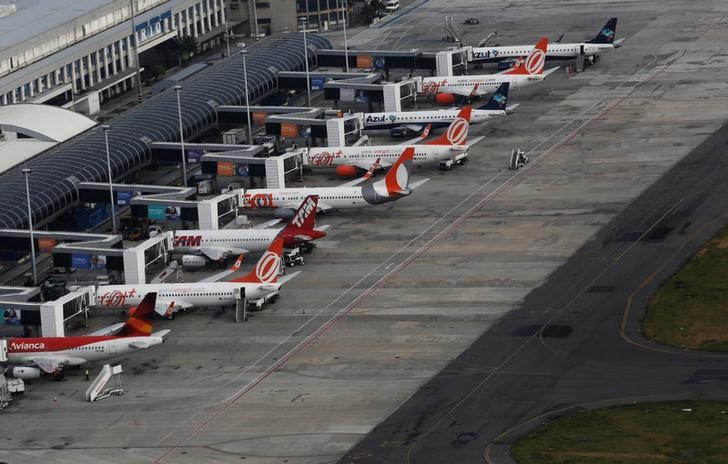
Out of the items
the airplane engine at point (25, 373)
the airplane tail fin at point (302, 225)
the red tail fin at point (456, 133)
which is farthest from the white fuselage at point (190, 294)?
the red tail fin at point (456, 133)

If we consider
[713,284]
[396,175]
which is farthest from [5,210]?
[713,284]

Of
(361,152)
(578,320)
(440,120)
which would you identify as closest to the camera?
(578,320)

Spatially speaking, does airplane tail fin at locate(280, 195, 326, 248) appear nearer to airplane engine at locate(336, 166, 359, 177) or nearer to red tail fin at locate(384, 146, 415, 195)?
red tail fin at locate(384, 146, 415, 195)

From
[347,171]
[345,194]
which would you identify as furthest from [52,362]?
[347,171]

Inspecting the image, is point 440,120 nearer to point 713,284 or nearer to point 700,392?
point 713,284

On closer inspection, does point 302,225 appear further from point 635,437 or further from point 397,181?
point 635,437

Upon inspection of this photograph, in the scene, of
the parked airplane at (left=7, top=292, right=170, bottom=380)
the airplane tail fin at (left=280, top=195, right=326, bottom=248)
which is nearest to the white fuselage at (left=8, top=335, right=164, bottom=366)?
the parked airplane at (left=7, top=292, right=170, bottom=380)
